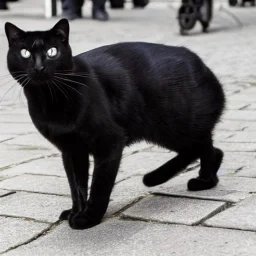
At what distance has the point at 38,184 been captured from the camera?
3.74 metres

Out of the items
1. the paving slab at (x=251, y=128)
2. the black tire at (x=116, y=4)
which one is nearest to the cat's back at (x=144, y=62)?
the paving slab at (x=251, y=128)

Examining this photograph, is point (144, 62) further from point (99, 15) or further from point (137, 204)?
point (99, 15)

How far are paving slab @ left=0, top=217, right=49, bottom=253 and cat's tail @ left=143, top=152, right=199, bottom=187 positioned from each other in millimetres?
662

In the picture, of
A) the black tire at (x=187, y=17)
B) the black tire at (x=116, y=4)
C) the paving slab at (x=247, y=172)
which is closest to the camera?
the paving slab at (x=247, y=172)

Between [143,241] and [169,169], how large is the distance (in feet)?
2.78

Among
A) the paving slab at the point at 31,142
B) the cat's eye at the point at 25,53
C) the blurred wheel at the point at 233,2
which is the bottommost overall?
the blurred wheel at the point at 233,2

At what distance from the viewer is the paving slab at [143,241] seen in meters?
2.63

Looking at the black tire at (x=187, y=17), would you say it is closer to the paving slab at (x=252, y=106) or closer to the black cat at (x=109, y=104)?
the paving slab at (x=252, y=106)

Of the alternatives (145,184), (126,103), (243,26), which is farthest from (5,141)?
(243,26)

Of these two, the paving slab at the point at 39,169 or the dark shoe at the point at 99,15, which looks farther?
the dark shoe at the point at 99,15

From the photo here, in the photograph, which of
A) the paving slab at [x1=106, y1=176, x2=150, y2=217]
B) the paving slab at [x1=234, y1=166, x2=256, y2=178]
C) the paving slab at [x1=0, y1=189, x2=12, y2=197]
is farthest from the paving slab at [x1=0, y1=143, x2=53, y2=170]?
the paving slab at [x1=234, y1=166, x2=256, y2=178]

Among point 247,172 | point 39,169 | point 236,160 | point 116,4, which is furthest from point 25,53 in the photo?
point 116,4

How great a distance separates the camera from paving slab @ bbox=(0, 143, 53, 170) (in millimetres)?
4352

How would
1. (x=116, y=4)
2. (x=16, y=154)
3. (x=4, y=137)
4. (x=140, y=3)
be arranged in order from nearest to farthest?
(x=16, y=154), (x=4, y=137), (x=116, y=4), (x=140, y=3)
